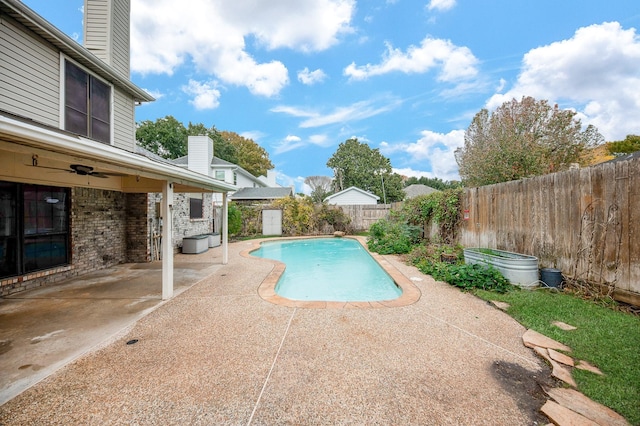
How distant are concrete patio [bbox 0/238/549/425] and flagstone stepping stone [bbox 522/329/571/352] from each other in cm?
10

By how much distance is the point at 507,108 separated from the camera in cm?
1591

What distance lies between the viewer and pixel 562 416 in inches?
70.8

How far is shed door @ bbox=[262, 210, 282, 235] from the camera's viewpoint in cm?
1484

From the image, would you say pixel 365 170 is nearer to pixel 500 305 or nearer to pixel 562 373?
pixel 500 305

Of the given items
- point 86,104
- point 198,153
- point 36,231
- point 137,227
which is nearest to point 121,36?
point 86,104

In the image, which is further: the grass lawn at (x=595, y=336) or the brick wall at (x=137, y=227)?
the brick wall at (x=137, y=227)

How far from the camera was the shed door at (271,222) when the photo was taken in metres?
14.8

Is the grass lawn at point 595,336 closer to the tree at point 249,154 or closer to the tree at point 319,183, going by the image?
the tree at point 249,154

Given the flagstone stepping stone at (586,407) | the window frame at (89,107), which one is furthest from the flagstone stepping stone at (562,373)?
the window frame at (89,107)

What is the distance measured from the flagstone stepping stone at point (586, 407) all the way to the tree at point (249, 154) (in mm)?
33809

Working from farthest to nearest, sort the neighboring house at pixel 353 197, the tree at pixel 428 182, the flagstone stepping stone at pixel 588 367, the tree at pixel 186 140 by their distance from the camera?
1. the tree at pixel 428 182
2. the tree at pixel 186 140
3. the neighboring house at pixel 353 197
4. the flagstone stepping stone at pixel 588 367

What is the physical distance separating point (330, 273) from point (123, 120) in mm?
7001

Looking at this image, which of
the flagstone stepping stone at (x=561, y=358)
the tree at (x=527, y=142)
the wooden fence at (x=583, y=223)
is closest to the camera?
the flagstone stepping stone at (x=561, y=358)

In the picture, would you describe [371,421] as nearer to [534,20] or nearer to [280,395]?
[280,395]
